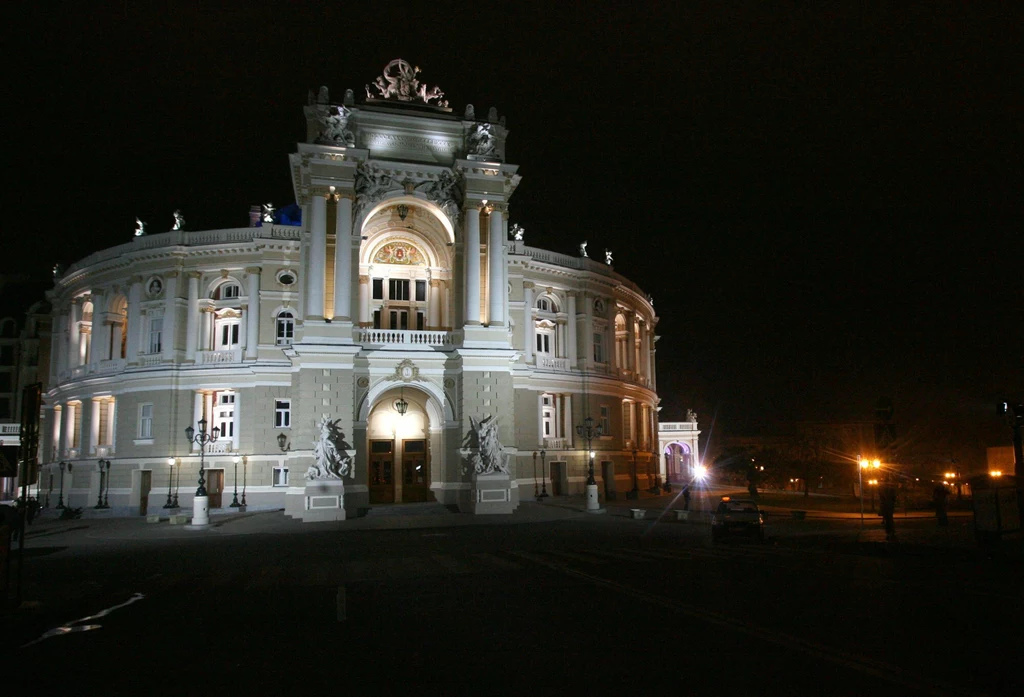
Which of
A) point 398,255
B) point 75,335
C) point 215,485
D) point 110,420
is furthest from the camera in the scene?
point 75,335

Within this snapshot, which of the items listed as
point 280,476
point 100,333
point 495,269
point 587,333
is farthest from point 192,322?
point 587,333

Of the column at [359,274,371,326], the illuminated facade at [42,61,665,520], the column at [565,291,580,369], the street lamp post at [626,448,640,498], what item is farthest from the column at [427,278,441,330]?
the street lamp post at [626,448,640,498]

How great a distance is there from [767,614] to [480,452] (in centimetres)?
2680

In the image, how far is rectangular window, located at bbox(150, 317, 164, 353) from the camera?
159 feet

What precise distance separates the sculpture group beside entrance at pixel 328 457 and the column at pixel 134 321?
64.4 ft

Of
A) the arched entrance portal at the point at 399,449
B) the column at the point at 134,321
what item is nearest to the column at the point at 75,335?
the column at the point at 134,321

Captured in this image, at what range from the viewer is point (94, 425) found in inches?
1954

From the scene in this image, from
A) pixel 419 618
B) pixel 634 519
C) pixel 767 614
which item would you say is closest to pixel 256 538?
pixel 634 519

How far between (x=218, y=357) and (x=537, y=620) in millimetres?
41374

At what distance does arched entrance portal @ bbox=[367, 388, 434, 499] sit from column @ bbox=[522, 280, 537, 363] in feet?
37.0

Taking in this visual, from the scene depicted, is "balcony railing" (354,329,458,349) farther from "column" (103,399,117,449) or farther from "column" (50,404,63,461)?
"column" (50,404,63,461)

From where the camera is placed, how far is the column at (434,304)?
43.1m

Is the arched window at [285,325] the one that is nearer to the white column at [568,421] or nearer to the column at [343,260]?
the column at [343,260]

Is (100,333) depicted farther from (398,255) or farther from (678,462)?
(678,462)
